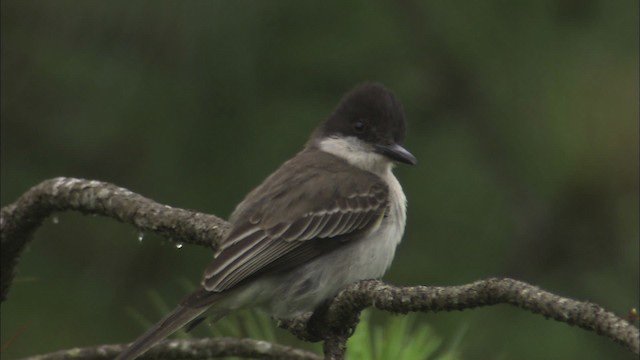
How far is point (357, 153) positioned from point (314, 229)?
70 cm

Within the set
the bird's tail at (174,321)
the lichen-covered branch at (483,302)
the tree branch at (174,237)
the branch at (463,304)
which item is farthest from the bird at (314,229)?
the lichen-covered branch at (483,302)

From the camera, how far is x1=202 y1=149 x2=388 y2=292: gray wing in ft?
11.0

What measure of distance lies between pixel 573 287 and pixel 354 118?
1002 millimetres

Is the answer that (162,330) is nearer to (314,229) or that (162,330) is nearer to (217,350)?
(217,350)

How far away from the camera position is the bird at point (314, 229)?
3361 mm

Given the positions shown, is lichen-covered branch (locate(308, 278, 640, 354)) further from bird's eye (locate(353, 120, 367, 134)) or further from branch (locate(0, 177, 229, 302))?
bird's eye (locate(353, 120, 367, 134))

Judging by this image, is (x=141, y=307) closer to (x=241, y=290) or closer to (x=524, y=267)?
(x=241, y=290)

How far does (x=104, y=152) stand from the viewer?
411cm

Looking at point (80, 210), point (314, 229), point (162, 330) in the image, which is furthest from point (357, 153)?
point (162, 330)

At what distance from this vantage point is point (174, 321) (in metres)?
3.08

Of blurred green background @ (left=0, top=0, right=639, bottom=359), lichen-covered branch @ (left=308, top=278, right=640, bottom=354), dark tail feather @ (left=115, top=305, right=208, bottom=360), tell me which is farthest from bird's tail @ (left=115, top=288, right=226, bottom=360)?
blurred green background @ (left=0, top=0, right=639, bottom=359)

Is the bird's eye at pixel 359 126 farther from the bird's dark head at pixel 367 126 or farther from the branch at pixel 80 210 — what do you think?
the branch at pixel 80 210

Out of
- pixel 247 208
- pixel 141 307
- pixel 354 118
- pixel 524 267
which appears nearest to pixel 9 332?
pixel 141 307

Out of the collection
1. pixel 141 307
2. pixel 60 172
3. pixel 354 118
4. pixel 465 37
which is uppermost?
pixel 465 37
